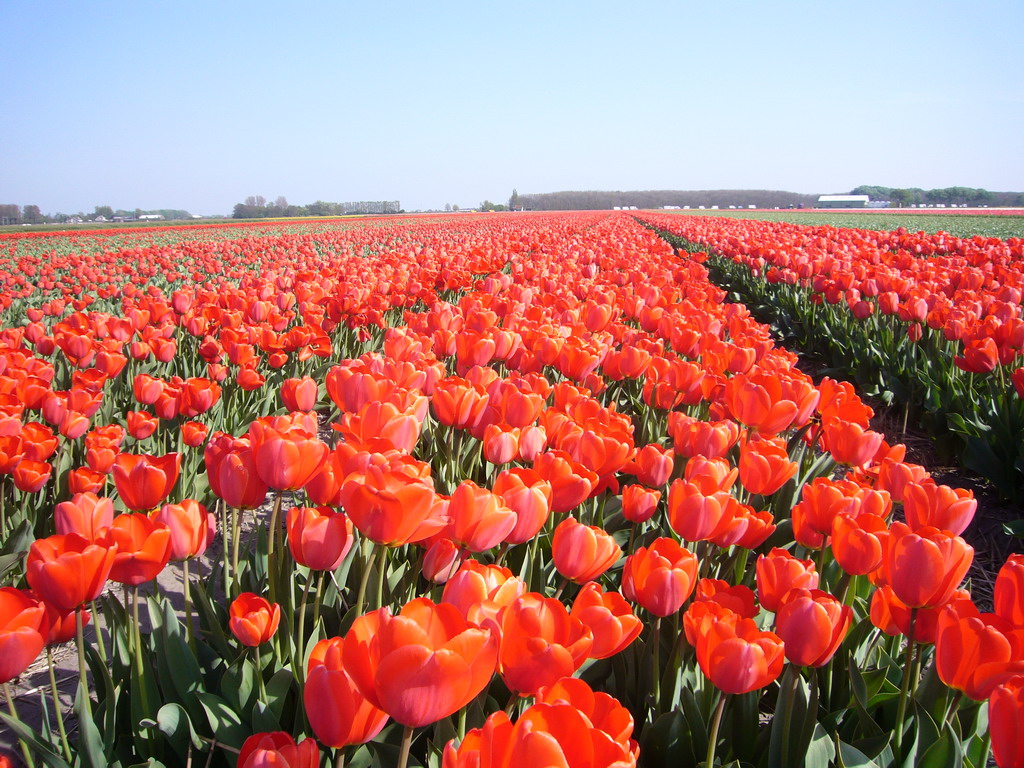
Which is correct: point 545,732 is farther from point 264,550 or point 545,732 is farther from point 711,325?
point 711,325

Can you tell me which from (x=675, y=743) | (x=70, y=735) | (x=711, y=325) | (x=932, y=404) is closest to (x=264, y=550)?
(x=70, y=735)

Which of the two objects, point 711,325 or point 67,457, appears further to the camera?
point 711,325

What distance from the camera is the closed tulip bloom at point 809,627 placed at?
1026 millimetres

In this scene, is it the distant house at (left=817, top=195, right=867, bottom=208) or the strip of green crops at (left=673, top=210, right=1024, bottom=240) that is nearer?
the strip of green crops at (left=673, top=210, right=1024, bottom=240)

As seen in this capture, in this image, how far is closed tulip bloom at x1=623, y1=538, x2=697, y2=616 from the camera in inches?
44.9

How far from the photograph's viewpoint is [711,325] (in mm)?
3539

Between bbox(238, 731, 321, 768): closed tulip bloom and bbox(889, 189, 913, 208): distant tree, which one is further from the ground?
bbox(889, 189, 913, 208): distant tree

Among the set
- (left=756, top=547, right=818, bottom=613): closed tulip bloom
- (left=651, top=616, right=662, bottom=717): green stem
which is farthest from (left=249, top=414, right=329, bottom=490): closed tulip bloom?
(left=756, top=547, right=818, bottom=613): closed tulip bloom

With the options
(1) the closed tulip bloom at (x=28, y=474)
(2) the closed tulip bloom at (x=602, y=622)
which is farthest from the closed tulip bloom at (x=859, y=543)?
(1) the closed tulip bloom at (x=28, y=474)

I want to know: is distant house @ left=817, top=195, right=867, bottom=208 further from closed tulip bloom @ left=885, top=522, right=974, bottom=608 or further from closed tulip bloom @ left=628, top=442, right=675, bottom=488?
closed tulip bloom @ left=885, top=522, right=974, bottom=608

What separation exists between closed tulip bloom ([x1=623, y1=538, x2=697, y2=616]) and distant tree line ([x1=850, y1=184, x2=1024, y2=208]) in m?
101

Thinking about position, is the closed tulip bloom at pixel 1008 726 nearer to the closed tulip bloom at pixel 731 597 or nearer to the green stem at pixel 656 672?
the closed tulip bloom at pixel 731 597

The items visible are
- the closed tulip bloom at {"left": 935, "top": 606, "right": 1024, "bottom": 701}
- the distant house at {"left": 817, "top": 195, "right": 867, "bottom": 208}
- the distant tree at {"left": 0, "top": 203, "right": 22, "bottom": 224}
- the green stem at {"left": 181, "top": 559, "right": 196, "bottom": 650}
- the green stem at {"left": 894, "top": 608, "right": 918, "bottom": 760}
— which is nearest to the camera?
the closed tulip bloom at {"left": 935, "top": 606, "right": 1024, "bottom": 701}

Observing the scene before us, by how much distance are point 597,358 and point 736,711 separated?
1.48m
